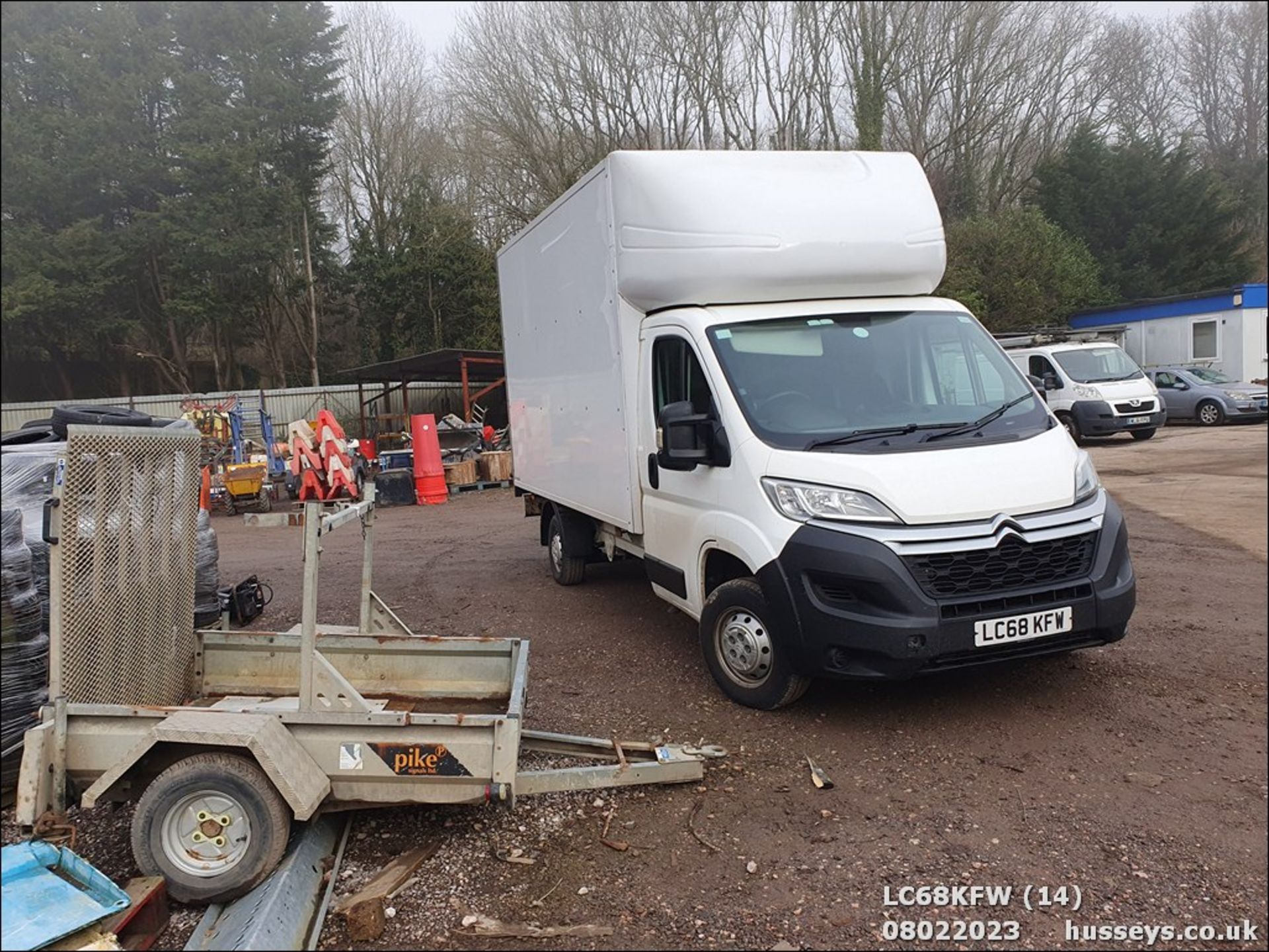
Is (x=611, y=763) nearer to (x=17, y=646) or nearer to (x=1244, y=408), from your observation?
(x=17, y=646)

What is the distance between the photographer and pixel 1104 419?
17.0 metres

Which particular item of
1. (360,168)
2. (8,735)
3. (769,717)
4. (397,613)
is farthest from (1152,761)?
(360,168)

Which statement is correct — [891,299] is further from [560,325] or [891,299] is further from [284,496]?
[284,496]

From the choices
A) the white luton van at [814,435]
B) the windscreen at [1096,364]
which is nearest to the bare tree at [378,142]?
the white luton van at [814,435]

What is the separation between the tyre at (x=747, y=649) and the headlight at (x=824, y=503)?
0.49 meters

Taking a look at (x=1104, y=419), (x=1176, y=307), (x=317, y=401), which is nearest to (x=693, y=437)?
(x=1104, y=419)

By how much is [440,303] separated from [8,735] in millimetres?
28153

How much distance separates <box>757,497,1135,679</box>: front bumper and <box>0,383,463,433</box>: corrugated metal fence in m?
23.0

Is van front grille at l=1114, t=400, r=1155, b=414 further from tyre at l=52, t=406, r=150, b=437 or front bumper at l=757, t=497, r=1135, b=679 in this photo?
tyre at l=52, t=406, r=150, b=437

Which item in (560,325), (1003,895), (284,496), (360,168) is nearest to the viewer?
(1003,895)

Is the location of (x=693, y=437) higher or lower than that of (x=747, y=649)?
higher

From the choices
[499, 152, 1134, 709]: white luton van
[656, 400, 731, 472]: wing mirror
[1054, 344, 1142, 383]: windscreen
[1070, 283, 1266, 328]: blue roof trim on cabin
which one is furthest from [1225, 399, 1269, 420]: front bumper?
[656, 400, 731, 472]: wing mirror

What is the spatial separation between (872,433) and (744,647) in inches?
50.9

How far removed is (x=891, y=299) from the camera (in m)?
5.31
